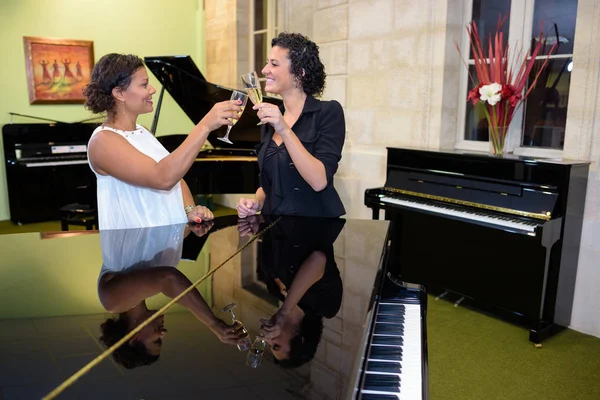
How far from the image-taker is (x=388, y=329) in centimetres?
154

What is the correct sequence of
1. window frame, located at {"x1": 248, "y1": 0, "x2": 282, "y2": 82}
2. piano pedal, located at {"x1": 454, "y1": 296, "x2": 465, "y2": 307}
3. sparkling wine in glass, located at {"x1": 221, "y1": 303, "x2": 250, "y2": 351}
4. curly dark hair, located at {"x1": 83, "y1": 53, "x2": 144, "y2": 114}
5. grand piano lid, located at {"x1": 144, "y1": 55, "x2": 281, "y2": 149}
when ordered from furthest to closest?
1. window frame, located at {"x1": 248, "y1": 0, "x2": 282, "y2": 82}
2. grand piano lid, located at {"x1": 144, "y1": 55, "x2": 281, "y2": 149}
3. piano pedal, located at {"x1": 454, "y1": 296, "x2": 465, "y2": 307}
4. curly dark hair, located at {"x1": 83, "y1": 53, "x2": 144, "y2": 114}
5. sparkling wine in glass, located at {"x1": 221, "y1": 303, "x2": 250, "y2": 351}

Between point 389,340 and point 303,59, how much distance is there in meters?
1.29

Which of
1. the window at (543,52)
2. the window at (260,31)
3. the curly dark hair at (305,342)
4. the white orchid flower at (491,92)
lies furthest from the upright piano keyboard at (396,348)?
the window at (260,31)

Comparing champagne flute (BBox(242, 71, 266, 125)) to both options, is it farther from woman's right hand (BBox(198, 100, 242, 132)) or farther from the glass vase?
the glass vase

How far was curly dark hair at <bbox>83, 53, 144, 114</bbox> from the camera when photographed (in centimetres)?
216

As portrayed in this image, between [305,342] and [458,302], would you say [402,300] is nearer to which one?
[305,342]

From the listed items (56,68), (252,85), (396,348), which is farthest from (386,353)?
(56,68)

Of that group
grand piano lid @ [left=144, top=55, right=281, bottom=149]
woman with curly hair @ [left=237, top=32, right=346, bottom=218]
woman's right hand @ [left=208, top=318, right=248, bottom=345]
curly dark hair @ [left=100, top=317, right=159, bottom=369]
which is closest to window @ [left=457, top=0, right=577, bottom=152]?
grand piano lid @ [left=144, top=55, right=281, bottom=149]

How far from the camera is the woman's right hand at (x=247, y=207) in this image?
2.41 metres

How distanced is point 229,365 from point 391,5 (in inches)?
163

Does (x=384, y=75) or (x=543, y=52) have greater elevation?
(x=543, y=52)

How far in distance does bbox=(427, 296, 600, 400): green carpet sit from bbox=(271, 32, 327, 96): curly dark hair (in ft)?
5.37

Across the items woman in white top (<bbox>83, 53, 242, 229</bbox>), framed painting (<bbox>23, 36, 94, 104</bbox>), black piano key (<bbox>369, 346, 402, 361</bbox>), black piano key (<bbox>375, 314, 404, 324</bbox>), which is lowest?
black piano key (<bbox>375, 314, 404, 324</bbox>)

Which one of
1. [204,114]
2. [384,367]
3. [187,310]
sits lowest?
[384,367]
